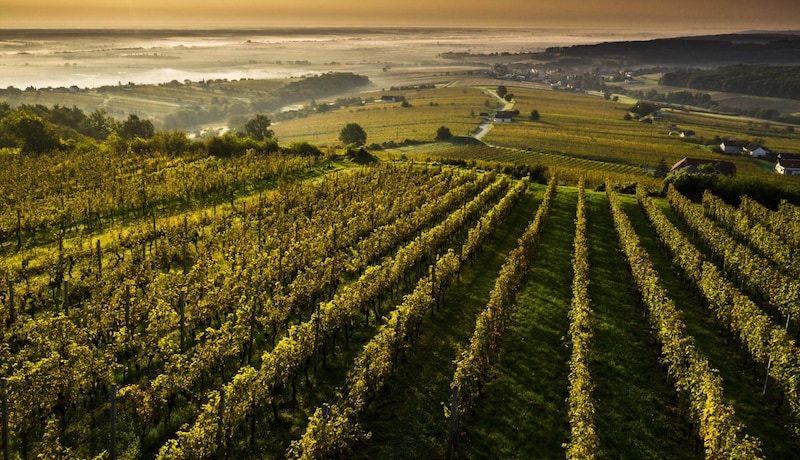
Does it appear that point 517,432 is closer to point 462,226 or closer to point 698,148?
point 462,226

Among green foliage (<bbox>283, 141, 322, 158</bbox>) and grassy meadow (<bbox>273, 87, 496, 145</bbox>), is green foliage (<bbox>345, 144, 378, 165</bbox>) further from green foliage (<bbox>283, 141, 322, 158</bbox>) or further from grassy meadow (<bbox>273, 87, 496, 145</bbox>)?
grassy meadow (<bbox>273, 87, 496, 145</bbox>)

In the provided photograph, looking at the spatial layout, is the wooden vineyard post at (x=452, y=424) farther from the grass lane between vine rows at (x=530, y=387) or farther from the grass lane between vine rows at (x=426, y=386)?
the grass lane between vine rows at (x=530, y=387)

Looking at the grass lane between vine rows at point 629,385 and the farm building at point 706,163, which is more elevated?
the farm building at point 706,163

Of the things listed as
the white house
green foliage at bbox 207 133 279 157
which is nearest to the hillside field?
green foliage at bbox 207 133 279 157

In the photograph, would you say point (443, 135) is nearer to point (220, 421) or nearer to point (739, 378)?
point (739, 378)

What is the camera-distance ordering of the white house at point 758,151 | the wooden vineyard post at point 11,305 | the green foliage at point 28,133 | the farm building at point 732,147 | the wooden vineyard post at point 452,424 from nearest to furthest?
the wooden vineyard post at point 452,424 < the wooden vineyard post at point 11,305 < the green foliage at point 28,133 < the white house at point 758,151 < the farm building at point 732,147

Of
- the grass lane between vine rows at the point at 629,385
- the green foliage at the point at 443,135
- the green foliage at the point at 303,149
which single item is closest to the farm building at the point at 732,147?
the green foliage at the point at 443,135

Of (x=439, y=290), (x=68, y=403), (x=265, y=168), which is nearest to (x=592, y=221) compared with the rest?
(x=439, y=290)

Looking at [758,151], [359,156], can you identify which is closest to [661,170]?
[758,151]
